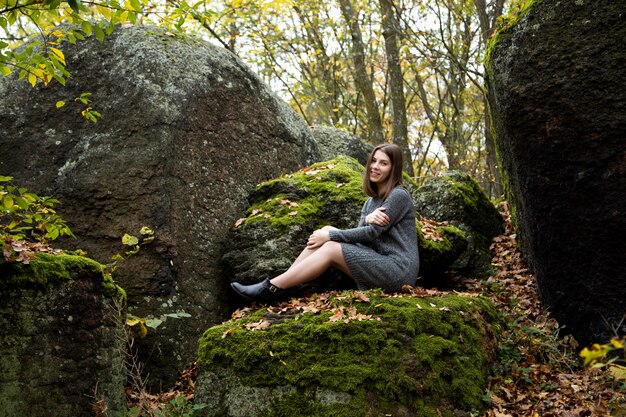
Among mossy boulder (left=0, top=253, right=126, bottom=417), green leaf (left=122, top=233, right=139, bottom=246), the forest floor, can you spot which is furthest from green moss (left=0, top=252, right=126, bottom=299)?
green leaf (left=122, top=233, right=139, bottom=246)

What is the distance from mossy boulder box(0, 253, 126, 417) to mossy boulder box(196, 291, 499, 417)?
850mm

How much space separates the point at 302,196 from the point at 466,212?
2.52m

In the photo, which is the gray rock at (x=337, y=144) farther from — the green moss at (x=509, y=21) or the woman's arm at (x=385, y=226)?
the green moss at (x=509, y=21)

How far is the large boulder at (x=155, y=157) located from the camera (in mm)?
6277

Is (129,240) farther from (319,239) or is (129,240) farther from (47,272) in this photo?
(319,239)

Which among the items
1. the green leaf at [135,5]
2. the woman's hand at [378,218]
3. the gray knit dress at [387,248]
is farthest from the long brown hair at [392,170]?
the green leaf at [135,5]

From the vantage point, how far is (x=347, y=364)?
4250 millimetres

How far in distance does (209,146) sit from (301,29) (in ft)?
28.1

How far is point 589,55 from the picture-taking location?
207 inches

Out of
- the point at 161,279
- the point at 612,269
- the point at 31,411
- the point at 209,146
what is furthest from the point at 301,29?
the point at 31,411

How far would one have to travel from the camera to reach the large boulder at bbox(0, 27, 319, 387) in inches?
247

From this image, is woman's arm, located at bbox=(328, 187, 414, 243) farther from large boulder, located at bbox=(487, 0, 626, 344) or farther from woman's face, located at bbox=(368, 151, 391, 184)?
large boulder, located at bbox=(487, 0, 626, 344)

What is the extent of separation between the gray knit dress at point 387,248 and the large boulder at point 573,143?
4.10ft

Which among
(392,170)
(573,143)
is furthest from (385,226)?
(573,143)
